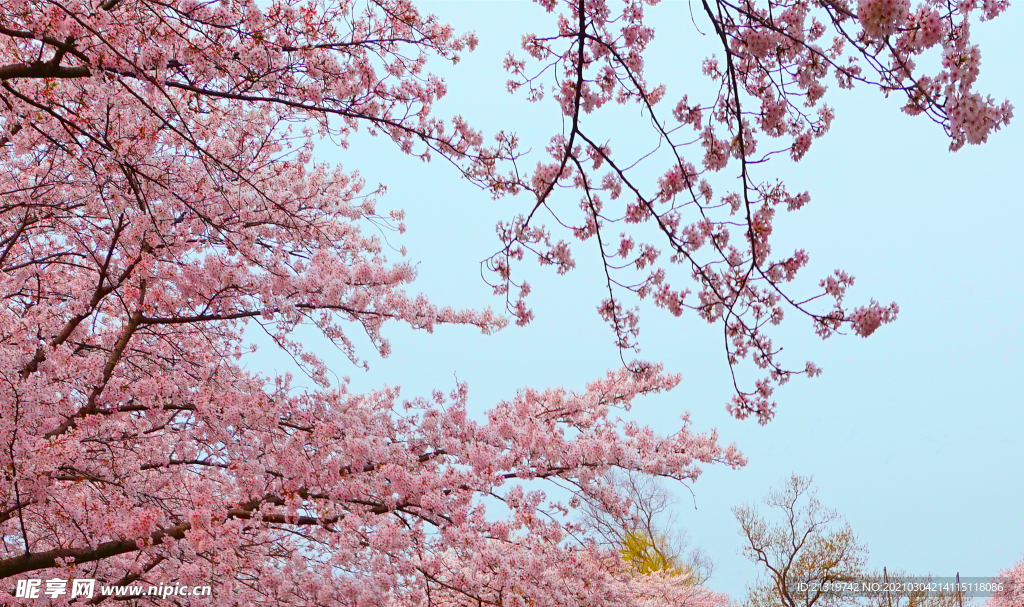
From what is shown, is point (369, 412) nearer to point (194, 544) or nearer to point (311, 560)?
point (311, 560)

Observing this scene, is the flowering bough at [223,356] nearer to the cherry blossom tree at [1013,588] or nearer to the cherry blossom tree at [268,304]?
the cherry blossom tree at [268,304]

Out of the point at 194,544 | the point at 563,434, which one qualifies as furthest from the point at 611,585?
the point at 194,544

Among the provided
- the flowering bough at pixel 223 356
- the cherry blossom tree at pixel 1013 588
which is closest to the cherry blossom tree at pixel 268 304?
the flowering bough at pixel 223 356

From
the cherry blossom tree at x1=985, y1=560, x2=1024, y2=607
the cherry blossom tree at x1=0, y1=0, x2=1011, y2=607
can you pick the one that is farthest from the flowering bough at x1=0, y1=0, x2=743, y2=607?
the cherry blossom tree at x1=985, y1=560, x2=1024, y2=607

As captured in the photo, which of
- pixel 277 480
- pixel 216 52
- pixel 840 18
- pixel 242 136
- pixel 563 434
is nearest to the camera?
pixel 840 18

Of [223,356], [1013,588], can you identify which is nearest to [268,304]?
[223,356]

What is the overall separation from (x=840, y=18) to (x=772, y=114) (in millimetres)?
775

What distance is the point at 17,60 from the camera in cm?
413

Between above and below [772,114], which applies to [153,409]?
below

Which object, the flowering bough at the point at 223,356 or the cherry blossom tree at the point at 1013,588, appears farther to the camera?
the cherry blossom tree at the point at 1013,588

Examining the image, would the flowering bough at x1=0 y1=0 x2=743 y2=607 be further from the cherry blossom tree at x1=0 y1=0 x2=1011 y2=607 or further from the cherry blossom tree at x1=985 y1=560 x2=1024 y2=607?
the cherry blossom tree at x1=985 y1=560 x2=1024 y2=607

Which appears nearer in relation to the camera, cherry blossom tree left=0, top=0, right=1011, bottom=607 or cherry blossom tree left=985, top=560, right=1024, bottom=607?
cherry blossom tree left=0, top=0, right=1011, bottom=607

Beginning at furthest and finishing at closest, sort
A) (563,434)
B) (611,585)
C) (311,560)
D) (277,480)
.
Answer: (611,585)
(563,434)
(311,560)
(277,480)

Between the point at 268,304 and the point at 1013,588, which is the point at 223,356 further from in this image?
the point at 1013,588
